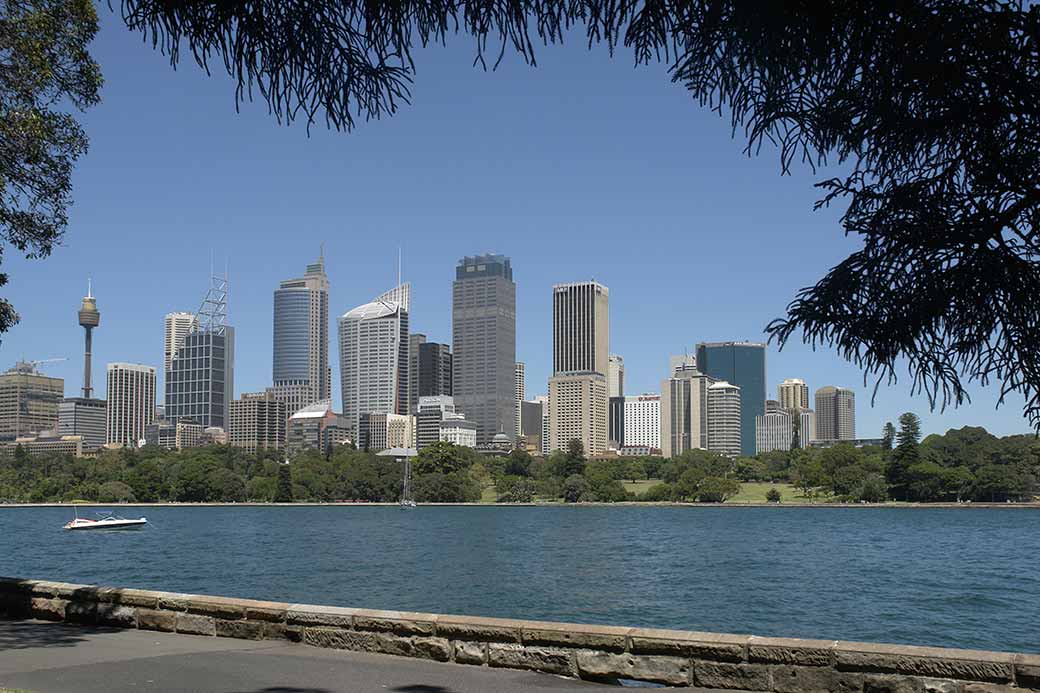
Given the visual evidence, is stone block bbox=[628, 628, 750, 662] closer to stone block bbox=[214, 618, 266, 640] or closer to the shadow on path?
stone block bbox=[214, 618, 266, 640]

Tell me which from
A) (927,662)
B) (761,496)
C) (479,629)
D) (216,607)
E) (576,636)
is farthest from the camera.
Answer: (761,496)

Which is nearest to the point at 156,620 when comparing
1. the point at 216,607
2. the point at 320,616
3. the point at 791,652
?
the point at 216,607

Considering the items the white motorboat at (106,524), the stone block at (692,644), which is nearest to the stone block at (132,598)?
the stone block at (692,644)

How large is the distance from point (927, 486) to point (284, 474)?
106523 millimetres

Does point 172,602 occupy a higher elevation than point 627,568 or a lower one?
higher

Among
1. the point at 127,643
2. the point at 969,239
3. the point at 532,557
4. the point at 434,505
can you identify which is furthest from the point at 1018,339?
the point at 434,505

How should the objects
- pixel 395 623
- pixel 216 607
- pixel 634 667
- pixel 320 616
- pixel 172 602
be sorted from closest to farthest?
1. pixel 634 667
2. pixel 395 623
3. pixel 320 616
4. pixel 216 607
5. pixel 172 602

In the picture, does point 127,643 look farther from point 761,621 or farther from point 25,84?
point 761,621

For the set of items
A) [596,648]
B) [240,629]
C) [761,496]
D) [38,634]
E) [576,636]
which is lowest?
[761,496]

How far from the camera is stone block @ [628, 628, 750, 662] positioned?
9820mm

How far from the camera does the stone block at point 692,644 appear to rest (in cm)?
982

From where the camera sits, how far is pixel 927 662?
356 inches

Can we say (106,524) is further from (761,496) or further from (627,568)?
(761,496)

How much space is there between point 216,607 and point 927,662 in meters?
7.65
